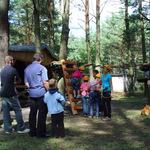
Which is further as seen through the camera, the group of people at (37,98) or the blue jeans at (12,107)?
the blue jeans at (12,107)

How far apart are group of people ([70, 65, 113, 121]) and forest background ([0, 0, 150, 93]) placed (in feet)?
6.19

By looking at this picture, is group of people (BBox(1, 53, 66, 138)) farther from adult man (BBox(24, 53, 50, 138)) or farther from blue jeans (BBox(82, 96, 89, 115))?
blue jeans (BBox(82, 96, 89, 115))

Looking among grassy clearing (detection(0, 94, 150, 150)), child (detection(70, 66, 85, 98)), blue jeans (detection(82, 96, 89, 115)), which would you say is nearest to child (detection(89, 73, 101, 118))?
blue jeans (detection(82, 96, 89, 115))

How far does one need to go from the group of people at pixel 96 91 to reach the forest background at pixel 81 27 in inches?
74.2

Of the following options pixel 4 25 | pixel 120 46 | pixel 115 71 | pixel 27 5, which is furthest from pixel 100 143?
pixel 115 71

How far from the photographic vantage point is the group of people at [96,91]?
756 cm

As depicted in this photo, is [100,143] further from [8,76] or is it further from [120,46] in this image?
[120,46]

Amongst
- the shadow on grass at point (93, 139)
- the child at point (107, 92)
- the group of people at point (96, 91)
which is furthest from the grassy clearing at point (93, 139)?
the group of people at point (96, 91)

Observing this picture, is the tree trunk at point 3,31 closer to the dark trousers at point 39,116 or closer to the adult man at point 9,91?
the adult man at point 9,91

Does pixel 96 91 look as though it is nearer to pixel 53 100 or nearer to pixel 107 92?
pixel 107 92

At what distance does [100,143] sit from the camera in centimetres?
487

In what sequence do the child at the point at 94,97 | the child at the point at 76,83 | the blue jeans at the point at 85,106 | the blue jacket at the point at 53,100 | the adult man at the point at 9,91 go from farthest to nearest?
the child at the point at 76,83 < the blue jeans at the point at 85,106 < the child at the point at 94,97 < the adult man at the point at 9,91 < the blue jacket at the point at 53,100

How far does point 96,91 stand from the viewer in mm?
8273

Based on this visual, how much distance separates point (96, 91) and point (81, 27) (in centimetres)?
1441
